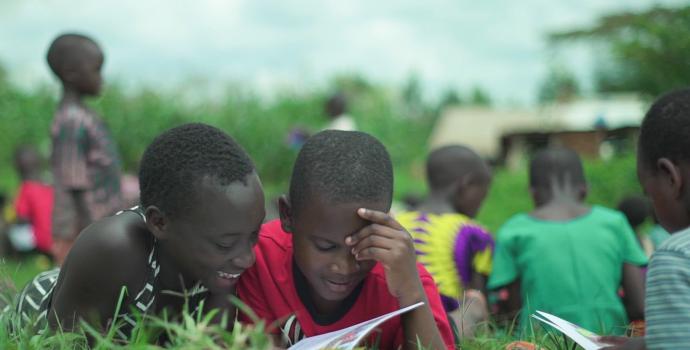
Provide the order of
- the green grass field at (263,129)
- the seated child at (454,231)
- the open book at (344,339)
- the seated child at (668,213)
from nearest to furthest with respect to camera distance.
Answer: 1. the seated child at (668,213)
2. the open book at (344,339)
3. the seated child at (454,231)
4. the green grass field at (263,129)

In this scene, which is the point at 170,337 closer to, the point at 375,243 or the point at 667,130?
the point at 375,243

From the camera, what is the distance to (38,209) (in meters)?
7.98

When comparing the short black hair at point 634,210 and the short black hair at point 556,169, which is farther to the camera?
the short black hair at point 634,210

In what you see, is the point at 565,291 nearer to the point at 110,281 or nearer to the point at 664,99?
the point at 664,99

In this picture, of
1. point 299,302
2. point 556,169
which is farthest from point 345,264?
point 556,169

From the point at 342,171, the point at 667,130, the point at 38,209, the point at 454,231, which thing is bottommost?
the point at 38,209

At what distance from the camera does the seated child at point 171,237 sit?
2.20 m

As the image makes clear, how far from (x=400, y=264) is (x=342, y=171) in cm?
34

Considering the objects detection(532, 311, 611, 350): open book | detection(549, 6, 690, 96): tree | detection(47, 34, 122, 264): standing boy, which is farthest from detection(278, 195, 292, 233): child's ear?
detection(549, 6, 690, 96): tree

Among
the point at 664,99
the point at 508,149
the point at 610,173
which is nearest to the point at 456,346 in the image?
the point at 664,99

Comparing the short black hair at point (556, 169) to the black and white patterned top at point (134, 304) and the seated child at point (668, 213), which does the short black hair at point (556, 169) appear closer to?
the seated child at point (668, 213)

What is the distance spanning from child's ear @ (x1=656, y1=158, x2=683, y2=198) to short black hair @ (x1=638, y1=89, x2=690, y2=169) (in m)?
0.03

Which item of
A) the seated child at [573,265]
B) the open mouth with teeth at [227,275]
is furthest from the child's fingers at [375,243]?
the seated child at [573,265]

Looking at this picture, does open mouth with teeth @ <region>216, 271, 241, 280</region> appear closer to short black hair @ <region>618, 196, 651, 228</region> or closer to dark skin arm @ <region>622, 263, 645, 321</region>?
dark skin arm @ <region>622, 263, 645, 321</region>
